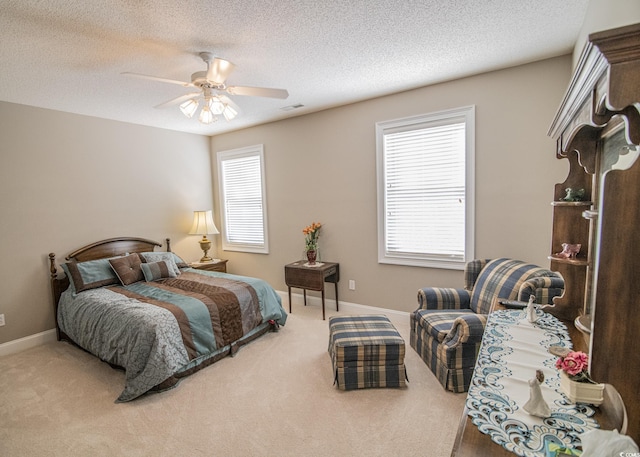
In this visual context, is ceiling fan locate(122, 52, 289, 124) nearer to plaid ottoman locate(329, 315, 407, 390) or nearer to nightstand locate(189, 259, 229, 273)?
plaid ottoman locate(329, 315, 407, 390)

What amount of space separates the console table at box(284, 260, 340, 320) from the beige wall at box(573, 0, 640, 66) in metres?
3.07

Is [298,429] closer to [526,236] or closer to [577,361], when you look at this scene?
[577,361]

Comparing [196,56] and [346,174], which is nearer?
[196,56]

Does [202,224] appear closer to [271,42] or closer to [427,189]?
[271,42]

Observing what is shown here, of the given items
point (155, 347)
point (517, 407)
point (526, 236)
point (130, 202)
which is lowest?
point (155, 347)

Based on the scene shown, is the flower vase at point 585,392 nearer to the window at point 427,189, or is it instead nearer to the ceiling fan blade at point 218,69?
the window at point 427,189

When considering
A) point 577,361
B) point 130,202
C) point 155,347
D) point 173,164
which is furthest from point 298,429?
point 173,164

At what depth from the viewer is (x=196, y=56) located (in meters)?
2.53

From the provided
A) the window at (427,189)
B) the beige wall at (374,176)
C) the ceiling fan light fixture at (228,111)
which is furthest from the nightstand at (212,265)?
the ceiling fan light fixture at (228,111)

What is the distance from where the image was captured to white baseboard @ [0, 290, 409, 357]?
3.33 meters

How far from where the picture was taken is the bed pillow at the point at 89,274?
3.44 metres

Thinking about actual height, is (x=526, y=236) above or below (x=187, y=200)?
below

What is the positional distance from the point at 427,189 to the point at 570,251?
1.82m

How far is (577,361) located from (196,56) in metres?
2.99
